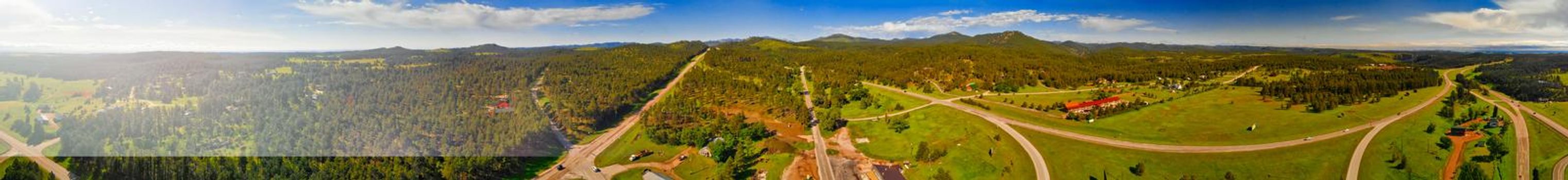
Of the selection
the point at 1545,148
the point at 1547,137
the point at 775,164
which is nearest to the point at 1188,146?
the point at 1545,148

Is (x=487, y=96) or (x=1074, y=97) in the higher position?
(x=487, y=96)

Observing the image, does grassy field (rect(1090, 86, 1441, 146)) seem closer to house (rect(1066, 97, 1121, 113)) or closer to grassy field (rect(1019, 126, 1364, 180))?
grassy field (rect(1019, 126, 1364, 180))

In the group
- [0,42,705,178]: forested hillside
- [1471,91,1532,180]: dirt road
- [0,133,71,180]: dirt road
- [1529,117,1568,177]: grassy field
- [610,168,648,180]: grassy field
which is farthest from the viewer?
[0,133,71,180]: dirt road

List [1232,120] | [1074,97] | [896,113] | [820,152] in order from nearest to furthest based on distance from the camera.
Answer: [820,152], [1232,120], [896,113], [1074,97]

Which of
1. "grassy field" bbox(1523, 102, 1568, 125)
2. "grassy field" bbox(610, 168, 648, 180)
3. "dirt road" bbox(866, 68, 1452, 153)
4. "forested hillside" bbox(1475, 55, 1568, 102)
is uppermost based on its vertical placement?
"forested hillside" bbox(1475, 55, 1568, 102)

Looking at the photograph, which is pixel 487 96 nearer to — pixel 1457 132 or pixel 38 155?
pixel 38 155

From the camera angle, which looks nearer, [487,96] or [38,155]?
[38,155]

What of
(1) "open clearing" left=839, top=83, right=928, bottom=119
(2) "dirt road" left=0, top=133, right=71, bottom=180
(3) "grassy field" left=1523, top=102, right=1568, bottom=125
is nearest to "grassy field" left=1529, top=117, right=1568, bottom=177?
(3) "grassy field" left=1523, top=102, right=1568, bottom=125
